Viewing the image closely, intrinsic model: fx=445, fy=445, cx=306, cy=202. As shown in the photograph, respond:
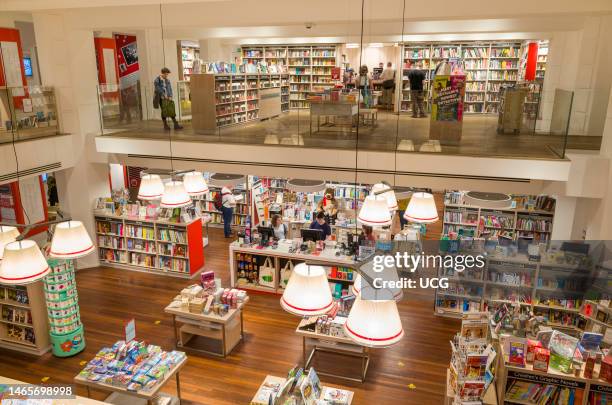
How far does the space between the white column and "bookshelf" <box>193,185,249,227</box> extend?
9.67ft

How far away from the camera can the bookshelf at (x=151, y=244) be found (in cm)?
1009

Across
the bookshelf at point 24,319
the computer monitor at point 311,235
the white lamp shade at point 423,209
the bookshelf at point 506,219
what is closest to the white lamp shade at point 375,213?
the white lamp shade at point 423,209

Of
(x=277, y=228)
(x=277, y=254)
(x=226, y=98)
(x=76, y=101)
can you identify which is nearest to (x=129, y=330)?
(x=277, y=254)

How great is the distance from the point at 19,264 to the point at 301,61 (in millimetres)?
14987

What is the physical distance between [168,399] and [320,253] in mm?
4085

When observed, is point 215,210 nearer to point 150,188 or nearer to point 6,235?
point 150,188

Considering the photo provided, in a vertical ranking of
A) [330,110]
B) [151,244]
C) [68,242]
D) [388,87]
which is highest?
[388,87]

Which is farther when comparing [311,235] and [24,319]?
[311,235]

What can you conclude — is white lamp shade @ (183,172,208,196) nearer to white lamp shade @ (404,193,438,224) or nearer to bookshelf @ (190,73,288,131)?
white lamp shade @ (404,193,438,224)

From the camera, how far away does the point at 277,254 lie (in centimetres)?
912

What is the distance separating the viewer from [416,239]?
31.3ft

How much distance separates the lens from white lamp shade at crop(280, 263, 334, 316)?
3.36 metres

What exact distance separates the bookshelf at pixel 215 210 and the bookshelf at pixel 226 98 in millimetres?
2098

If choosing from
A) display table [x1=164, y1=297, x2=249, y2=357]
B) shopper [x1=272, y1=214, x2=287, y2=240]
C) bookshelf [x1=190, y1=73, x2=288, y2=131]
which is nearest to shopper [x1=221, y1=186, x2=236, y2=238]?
bookshelf [x1=190, y1=73, x2=288, y2=131]
